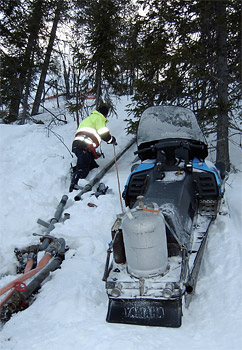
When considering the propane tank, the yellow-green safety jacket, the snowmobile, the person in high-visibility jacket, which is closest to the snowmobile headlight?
the snowmobile

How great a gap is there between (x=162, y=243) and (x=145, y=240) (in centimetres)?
20

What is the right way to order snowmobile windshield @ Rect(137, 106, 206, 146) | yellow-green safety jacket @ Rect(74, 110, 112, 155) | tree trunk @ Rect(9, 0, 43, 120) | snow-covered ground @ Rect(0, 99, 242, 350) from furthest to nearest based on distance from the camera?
tree trunk @ Rect(9, 0, 43, 120) → yellow-green safety jacket @ Rect(74, 110, 112, 155) → snowmobile windshield @ Rect(137, 106, 206, 146) → snow-covered ground @ Rect(0, 99, 242, 350)

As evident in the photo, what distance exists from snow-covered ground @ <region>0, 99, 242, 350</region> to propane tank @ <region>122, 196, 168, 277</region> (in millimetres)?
532

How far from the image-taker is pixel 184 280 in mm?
3033

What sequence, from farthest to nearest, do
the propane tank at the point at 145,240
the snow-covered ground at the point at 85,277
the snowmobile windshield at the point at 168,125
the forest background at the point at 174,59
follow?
1. the forest background at the point at 174,59
2. the snowmobile windshield at the point at 168,125
3. the propane tank at the point at 145,240
4. the snow-covered ground at the point at 85,277

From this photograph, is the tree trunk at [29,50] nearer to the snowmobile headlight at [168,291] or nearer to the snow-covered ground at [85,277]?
the snow-covered ground at [85,277]

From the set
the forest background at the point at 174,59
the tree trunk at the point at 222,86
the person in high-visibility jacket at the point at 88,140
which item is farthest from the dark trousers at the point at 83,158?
the tree trunk at the point at 222,86

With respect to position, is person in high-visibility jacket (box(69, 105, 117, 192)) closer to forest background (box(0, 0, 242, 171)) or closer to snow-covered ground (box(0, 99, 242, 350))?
snow-covered ground (box(0, 99, 242, 350))

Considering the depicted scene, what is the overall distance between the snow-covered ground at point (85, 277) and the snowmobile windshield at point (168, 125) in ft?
4.61

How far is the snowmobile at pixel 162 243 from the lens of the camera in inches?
116

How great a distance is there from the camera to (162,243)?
308cm

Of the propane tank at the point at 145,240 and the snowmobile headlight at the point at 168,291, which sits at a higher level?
the propane tank at the point at 145,240

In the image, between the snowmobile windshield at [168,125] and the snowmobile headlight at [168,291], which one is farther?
the snowmobile windshield at [168,125]

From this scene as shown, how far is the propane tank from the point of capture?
299 cm
